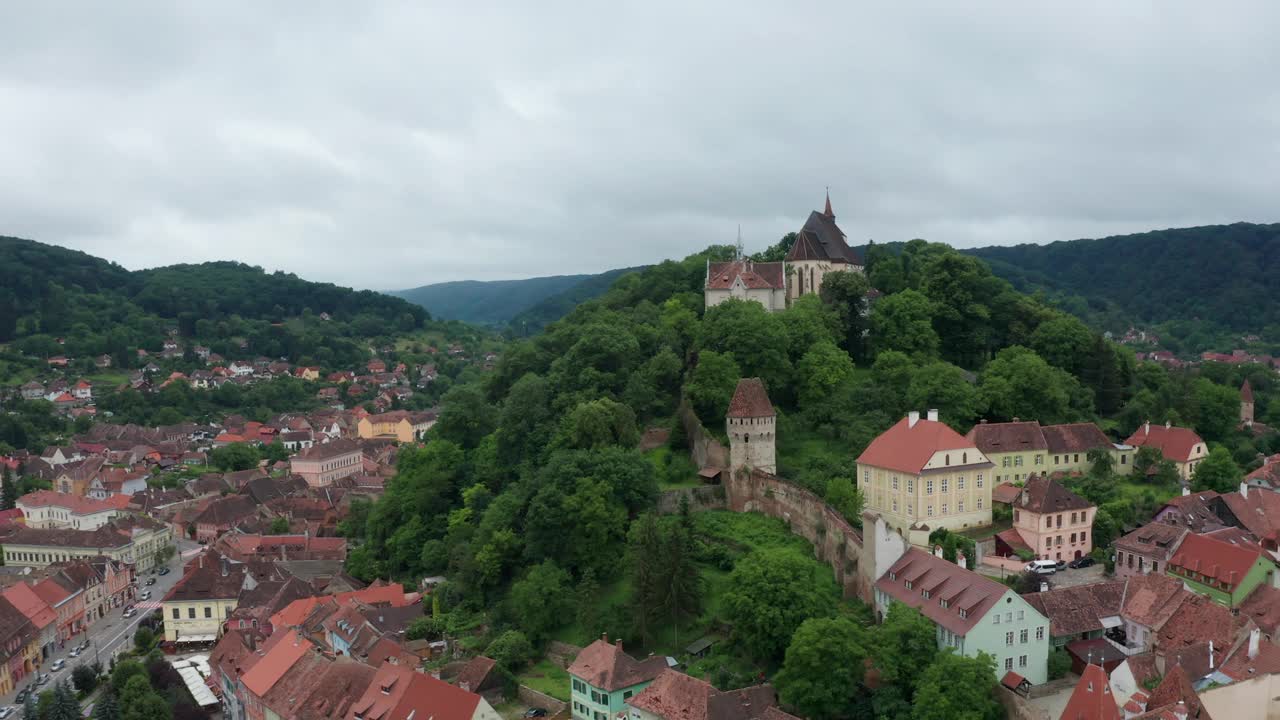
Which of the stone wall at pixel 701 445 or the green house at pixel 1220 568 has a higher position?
the stone wall at pixel 701 445

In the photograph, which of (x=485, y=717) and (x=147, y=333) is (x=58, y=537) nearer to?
(x=485, y=717)

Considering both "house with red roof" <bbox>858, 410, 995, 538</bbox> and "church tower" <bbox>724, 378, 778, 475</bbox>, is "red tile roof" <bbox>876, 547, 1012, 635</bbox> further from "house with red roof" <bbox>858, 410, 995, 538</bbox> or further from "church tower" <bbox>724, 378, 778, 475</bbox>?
"church tower" <bbox>724, 378, 778, 475</bbox>

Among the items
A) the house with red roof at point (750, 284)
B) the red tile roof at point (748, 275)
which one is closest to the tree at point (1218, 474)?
the house with red roof at point (750, 284)

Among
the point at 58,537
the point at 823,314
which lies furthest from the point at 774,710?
the point at 58,537

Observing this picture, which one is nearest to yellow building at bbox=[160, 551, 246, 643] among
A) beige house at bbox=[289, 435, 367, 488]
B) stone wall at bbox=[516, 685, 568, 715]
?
stone wall at bbox=[516, 685, 568, 715]

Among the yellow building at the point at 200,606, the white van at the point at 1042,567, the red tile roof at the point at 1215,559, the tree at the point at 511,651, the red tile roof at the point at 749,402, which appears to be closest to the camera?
the red tile roof at the point at 1215,559

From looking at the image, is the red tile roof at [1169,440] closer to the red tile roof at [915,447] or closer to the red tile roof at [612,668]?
the red tile roof at [915,447]
